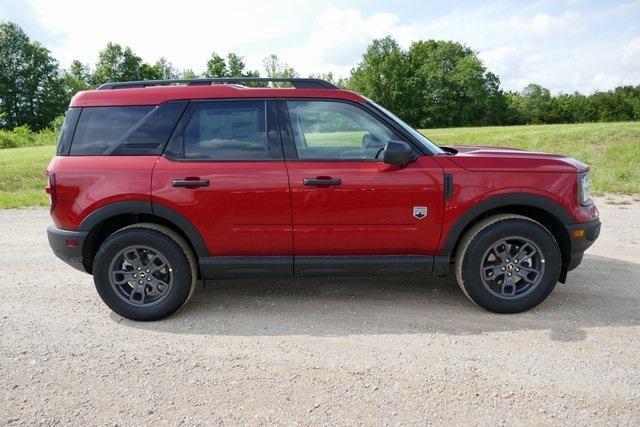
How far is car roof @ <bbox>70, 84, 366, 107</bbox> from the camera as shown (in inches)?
152

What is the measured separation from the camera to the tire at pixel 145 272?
12.5 ft

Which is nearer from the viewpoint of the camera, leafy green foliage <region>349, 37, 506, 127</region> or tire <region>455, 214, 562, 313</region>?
tire <region>455, 214, 562, 313</region>

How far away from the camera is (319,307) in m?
4.11

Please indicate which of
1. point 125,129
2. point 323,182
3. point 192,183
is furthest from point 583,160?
point 125,129

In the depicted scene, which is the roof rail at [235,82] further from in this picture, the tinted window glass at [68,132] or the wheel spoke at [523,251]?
the wheel spoke at [523,251]

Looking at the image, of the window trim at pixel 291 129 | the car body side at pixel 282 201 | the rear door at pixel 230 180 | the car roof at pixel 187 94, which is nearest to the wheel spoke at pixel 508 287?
the car body side at pixel 282 201

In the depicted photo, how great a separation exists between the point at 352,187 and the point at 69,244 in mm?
2326

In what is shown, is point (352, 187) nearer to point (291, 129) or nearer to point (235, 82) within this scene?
point (291, 129)

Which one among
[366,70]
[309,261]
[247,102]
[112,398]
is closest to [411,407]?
[309,261]

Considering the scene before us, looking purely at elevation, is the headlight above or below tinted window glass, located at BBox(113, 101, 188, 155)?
below

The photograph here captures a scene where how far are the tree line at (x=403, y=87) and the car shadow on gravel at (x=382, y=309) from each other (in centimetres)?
6341

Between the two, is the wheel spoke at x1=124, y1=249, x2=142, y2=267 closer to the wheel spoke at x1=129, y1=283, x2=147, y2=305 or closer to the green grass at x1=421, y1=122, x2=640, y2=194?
the wheel spoke at x1=129, y1=283, x2=147, y2=305

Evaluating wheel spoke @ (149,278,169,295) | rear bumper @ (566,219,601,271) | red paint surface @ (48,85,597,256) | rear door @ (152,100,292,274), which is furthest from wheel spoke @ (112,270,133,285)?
rear bumper @ (566,219,601,271)

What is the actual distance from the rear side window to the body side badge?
6.67ft
